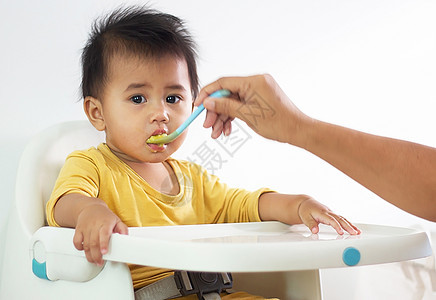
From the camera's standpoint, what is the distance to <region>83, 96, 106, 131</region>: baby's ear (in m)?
0.99

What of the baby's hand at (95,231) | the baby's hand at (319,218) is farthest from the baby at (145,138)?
the baby's hand at (95,231)

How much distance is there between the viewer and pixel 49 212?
2.70ft

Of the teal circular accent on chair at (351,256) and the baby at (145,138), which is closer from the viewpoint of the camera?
the teal circular accent on chair at (351,256)

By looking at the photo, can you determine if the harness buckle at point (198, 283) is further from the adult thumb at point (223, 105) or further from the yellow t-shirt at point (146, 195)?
the adult thumb at point (223, 105)

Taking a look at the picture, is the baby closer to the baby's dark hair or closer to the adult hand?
the baby's dark hair

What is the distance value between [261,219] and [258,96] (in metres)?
0.37

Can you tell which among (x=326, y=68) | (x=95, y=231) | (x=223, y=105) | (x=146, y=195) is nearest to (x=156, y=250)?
(x=95, y=231)

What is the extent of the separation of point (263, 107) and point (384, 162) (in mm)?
155

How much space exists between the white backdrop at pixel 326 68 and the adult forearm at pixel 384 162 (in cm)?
69

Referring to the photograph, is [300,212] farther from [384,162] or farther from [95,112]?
[95,112]

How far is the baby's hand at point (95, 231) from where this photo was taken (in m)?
0.65

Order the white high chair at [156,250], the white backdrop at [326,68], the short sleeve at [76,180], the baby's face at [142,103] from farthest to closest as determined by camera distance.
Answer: the white backdrop at [326,68]
the baby's face at [142,103]
the short sleeve at [76,180]
the white high chair at [156,250]

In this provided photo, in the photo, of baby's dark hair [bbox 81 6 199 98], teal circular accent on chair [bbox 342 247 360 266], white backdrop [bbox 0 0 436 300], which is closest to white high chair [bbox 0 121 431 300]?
teal circular accent on chair [bbox 342 247 360 266]

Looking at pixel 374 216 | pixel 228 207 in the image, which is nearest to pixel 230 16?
pixel 228 207
